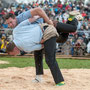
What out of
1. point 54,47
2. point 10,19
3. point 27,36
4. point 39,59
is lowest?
point 39,59

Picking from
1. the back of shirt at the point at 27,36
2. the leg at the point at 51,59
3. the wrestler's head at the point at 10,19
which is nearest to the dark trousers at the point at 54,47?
the leg at the point at 51,59

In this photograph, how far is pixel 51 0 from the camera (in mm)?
19641

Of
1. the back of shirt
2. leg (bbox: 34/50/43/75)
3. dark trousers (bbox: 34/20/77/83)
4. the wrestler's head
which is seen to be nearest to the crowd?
leg (bbox: 34/50/43/75)

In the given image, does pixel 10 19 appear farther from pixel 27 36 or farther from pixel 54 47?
pixel 54 47

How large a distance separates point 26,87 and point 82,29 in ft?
32.4

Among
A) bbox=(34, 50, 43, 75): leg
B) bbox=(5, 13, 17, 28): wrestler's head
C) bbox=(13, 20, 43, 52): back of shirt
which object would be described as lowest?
bbox=(34, 50, 43, 75): leg

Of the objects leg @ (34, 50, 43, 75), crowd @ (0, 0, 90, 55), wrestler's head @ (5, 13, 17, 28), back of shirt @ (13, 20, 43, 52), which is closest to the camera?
back of shirt @ (13, 20, 43, 52)

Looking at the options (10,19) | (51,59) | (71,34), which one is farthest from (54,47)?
(71,34)

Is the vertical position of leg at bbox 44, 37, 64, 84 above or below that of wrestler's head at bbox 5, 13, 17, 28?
below

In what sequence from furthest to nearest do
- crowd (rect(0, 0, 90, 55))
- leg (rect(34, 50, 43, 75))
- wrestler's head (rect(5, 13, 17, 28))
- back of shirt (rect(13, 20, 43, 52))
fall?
crowd (rect(0, 0, 90, 55)) → leg (rect(34, 50, 43, 75)) → wrestler's head (rect(5, 13, 17, 28)) → back of shirt (rect(13, 20, 43, 52))

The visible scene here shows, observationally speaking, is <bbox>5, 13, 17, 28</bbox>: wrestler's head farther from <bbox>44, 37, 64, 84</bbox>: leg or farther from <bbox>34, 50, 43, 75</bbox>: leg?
<bbox>34, 50, 43, 75</bbox>: leg

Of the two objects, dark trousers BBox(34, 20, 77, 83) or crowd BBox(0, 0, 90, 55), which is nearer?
dark trousers BBox(34, 20, 77, 83)

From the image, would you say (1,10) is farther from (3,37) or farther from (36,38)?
(36,38)

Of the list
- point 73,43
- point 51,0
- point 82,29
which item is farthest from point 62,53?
point 51,0
